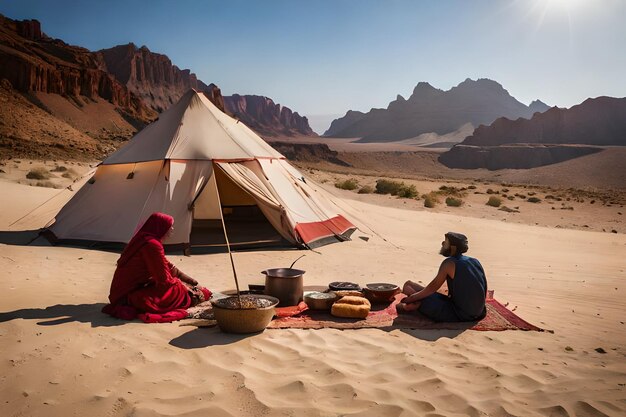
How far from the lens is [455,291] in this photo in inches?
198

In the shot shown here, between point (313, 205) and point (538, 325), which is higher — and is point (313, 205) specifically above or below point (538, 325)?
above

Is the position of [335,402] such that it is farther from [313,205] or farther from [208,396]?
[313,205]

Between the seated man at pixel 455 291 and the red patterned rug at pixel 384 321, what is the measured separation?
0.33 ft

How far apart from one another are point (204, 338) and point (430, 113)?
17145cm

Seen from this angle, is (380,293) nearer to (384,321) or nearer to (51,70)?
(384,321)

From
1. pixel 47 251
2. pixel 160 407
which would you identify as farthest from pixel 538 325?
pixel 47 251

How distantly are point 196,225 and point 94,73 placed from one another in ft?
199

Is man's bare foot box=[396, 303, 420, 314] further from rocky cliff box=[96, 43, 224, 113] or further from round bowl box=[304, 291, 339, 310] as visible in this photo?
rocky cliff box=[96, 43, 224, 113]

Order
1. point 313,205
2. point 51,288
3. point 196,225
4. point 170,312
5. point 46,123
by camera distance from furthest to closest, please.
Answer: point 46,123 < point 196,225 < point 313,205 < point 51,288 < point 170,312

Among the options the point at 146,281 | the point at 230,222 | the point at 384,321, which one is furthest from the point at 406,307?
the point at 230,222

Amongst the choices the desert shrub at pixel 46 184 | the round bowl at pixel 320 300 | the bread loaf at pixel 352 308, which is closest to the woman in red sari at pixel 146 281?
the round bowl at pixel 320 300

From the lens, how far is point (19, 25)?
224 feet

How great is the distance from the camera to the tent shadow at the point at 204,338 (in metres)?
4.32

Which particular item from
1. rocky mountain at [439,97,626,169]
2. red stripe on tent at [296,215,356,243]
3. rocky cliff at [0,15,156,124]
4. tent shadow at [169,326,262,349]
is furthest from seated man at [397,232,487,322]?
rocky mountain at [439,97,626,169]
